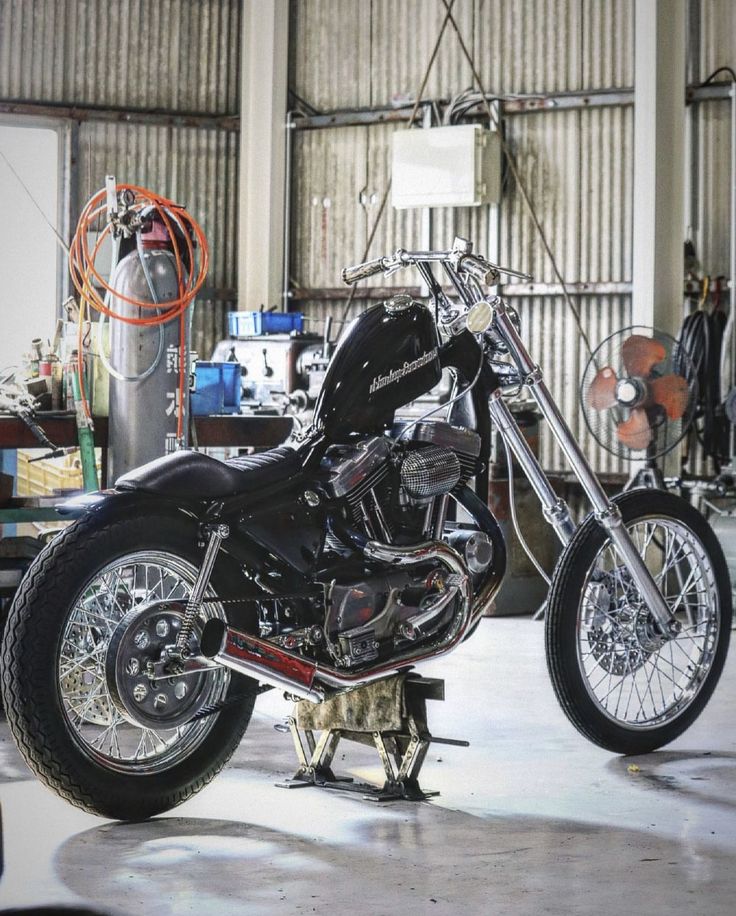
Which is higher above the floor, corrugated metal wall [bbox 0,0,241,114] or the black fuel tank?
corrugated metal wall [bbox 0,0,241,114]

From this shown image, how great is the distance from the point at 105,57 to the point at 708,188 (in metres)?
4.05

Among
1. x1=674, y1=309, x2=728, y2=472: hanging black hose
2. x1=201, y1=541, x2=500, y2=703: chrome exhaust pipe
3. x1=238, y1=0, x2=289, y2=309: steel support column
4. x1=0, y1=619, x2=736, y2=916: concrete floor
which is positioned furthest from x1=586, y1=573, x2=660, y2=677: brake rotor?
x1=238, y1=0, x2=289, y2=309: steel support column

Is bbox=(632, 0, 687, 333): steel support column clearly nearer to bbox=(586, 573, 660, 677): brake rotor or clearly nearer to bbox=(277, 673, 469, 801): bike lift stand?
bbox=(586, 573, 660, 677): brake rotor

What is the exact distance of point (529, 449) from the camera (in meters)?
3.95

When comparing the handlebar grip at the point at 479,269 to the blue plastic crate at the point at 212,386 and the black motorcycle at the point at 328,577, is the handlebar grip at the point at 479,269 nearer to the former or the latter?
the black motorcycle at the point at 328,577

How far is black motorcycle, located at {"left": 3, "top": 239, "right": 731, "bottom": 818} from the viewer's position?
3.13 meters

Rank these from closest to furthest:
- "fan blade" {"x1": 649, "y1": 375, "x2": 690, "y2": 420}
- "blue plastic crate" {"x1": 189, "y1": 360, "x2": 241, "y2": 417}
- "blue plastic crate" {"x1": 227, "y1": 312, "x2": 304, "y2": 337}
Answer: "blue plastic crate" {"x1": 189, "y1": 360, "x2": 241, "y2": 417}, "fan blade" {"x1": 649, "y1": 375, "x2": 690, "y2": 420}, "blue plastic crate" {"x1": 227, "y1": 312, "x2": 304, "y2": 337}

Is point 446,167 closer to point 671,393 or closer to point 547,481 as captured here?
point 671,393

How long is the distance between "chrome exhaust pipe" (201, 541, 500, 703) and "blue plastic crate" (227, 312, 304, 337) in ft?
15.2

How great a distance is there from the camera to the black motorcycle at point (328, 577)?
3135mm

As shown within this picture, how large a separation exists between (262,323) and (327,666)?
501 centimetres

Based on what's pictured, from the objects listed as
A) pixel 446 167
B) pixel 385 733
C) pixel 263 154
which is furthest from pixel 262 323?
pixel 385 733

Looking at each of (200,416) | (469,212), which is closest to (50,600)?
(200,416)

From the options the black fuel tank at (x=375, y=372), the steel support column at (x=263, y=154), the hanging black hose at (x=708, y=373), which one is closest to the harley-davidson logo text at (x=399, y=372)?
the black fuel tank at (x=375, y=372)
